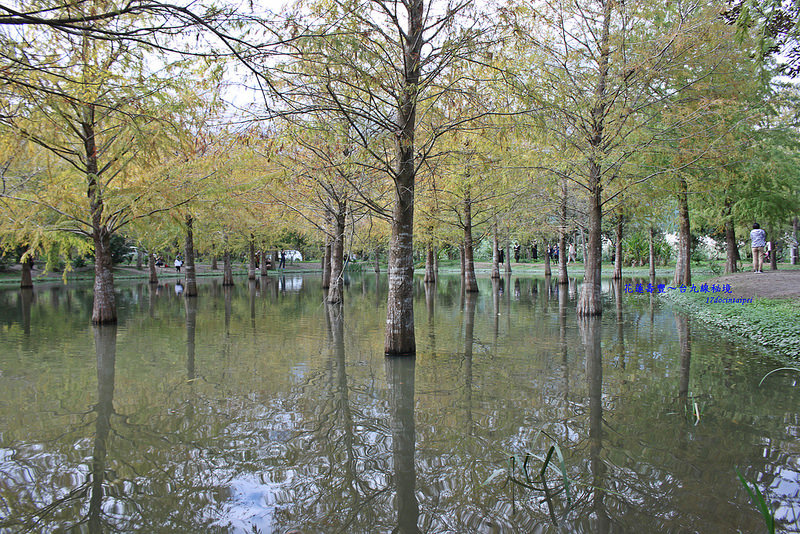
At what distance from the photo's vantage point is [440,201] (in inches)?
856

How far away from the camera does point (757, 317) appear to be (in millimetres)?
11508

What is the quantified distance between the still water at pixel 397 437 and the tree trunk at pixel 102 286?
11.8ft

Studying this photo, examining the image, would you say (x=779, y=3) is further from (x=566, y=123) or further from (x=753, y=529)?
(x=566, y=123)

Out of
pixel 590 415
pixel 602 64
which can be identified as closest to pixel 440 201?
pixel 602 64

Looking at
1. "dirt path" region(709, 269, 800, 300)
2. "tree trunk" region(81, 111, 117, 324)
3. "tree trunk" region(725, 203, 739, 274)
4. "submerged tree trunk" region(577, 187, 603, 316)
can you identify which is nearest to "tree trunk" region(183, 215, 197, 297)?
"tree trunk" region(81, 111, 117, 324)

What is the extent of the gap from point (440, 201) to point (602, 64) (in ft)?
30.4

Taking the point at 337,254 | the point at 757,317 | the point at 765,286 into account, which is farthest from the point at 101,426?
the point at 765,286

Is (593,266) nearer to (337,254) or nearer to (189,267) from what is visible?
(337,254)

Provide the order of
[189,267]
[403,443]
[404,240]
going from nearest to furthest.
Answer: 1. [403,443]
2. [404,240]
3. [189,267]

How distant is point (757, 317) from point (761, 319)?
22 cm

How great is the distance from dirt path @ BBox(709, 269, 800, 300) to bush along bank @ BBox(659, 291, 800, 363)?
72 centimetres

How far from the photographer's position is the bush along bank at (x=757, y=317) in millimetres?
9664

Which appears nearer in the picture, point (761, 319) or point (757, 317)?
point (761, 319)

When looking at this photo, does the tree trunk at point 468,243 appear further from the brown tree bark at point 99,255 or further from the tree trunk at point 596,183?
the brown tree bark at point 99,255
